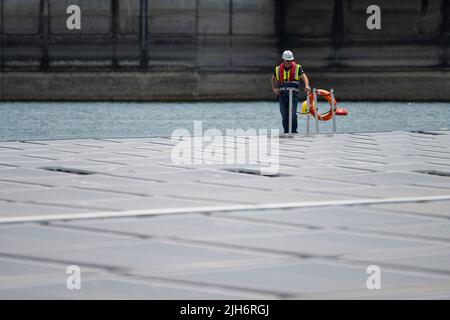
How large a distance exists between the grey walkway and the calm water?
13.7 meters

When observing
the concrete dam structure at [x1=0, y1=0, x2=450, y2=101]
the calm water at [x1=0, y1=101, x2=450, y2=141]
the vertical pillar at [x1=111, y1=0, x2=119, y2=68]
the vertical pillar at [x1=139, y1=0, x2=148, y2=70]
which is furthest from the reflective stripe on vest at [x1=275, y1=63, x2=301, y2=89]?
the vertical pillar at [x1=111, y1=0, x2=119, y2=68]

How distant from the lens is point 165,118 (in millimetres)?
38438

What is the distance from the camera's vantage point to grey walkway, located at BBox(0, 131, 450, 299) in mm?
6926

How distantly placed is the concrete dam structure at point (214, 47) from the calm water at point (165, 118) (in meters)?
2.01

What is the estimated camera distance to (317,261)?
7.69 m

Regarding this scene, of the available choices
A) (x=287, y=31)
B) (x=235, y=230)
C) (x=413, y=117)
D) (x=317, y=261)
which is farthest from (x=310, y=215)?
(x=287, y=31)

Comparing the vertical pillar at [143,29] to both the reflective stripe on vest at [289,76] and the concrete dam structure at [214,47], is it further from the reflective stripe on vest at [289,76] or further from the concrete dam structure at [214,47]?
the reflective stripe on vest at [289,76]

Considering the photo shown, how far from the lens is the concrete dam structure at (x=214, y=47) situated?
179 feet

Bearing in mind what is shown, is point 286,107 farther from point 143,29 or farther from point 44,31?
point 44,31

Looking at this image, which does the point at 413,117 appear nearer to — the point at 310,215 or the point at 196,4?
the point at 196,4

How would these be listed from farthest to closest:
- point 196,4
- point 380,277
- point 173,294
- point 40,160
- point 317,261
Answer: point 196,4
point 40,160
point 317,261
point 380,277
point 173,294

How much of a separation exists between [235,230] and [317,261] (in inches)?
58.0

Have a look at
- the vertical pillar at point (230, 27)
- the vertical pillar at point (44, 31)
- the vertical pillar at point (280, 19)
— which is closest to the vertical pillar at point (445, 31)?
the vertical pillar at point (280, 19)

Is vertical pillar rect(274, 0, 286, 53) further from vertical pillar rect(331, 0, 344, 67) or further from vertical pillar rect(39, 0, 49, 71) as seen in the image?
vertical pillar rect(39, 0, 49, 71)
